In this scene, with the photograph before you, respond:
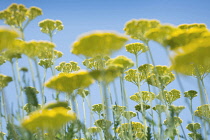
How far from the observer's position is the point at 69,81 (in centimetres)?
389

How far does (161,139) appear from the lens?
11.6 ft

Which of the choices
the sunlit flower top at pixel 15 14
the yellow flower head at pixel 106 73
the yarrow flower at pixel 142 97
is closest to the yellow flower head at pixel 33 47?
the yellow flower head at pixel 106 73

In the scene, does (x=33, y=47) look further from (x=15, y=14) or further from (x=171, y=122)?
(x=171, y=122)

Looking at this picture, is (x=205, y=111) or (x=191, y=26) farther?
(x=205, y=111)

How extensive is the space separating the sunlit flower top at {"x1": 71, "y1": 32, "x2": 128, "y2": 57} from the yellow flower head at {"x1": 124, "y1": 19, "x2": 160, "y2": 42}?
3.79ft

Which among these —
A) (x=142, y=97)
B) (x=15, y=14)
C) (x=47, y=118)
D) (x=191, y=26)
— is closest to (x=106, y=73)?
(x=47, y=118)

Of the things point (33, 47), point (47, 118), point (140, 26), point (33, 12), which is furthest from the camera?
point (33, 12)

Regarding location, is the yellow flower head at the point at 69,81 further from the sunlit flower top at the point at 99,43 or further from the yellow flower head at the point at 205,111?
the yellow flower head at the point at 205,111

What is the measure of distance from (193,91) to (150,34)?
335 cm

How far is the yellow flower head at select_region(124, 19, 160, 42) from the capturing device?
457cm

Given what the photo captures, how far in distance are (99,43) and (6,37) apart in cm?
121

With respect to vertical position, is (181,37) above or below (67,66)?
below

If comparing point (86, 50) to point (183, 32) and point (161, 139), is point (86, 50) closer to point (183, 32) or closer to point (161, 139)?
point (183, 32)

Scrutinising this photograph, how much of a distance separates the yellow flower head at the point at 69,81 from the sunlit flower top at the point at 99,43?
385 mm
